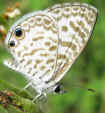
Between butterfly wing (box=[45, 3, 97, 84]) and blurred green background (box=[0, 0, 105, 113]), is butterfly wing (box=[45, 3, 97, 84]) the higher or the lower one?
the higher one

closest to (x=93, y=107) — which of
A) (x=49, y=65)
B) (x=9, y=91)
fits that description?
(x=49, y=65)

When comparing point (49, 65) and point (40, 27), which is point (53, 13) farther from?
point (49, 65)

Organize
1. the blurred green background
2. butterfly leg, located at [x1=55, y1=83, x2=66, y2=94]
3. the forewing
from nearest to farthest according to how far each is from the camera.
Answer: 1. butterfly leg, located at [x1=55, y1=83, x2=66, y2=94]
2. the forewing
3. the blurred green background

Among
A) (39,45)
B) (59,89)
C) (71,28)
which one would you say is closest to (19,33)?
(39,45)

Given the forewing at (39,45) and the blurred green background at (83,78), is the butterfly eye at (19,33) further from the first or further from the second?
the blurred green background at (83,78)

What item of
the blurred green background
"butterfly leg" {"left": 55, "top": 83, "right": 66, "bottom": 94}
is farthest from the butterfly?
the blurred green background

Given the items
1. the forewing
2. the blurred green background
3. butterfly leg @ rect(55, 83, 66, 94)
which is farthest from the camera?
the blurred green background

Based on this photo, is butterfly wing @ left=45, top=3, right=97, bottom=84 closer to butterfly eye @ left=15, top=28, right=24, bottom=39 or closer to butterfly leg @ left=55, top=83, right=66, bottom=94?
butterfly leg @ left=55, top=83, right=66, bottom=94

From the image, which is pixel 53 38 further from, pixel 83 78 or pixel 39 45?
pixel 83 78
